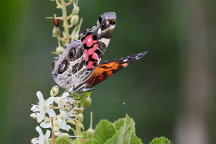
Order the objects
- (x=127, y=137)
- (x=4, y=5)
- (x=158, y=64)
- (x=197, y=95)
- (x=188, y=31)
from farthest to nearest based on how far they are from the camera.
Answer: (x=158, y=64)
(x=188, y=31)
(x=197, y=95)
(x=4, y=5)
(x=127, y=137)

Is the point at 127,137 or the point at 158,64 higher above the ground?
the point at 127,137

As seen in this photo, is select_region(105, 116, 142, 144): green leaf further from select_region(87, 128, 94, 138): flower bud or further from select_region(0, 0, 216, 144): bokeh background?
select_region(0, 0, 216, 144): bokeh background

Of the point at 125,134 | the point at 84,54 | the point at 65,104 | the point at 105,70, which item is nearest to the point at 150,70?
the point at 84,54

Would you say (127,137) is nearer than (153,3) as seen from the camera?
Yes

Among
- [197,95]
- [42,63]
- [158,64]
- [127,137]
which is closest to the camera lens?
[127,137]

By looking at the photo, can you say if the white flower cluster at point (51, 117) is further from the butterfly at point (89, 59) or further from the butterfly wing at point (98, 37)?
the butterfly wing at point (98, 37)

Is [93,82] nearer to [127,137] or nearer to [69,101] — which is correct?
[69,101]

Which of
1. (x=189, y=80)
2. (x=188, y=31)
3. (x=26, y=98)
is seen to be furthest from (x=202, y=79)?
(x=26, y=98)
